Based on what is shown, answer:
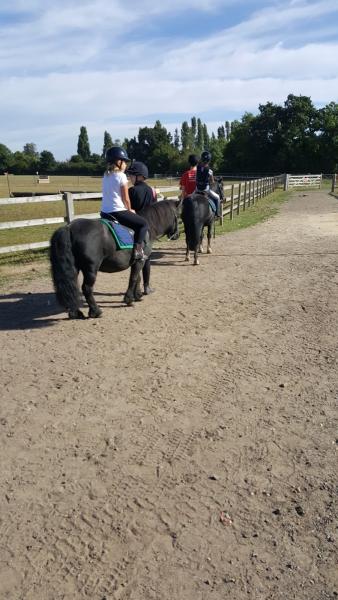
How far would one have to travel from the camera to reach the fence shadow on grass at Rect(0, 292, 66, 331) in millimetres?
5819

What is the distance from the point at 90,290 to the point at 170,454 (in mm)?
3072

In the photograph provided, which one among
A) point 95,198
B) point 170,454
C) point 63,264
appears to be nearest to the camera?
point 170,454

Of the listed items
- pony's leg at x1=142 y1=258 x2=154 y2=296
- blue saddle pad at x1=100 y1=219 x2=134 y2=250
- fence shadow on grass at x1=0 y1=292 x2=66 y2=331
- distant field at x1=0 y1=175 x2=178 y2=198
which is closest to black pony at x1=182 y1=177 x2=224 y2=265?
pony's leg at x1=142 y1=258 x2=154 y2=296

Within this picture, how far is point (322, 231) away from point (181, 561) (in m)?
12.9

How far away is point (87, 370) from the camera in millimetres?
4441

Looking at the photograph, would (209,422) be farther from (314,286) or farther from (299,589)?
(314,286)

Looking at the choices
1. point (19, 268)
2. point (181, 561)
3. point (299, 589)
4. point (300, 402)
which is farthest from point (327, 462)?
point (19, 268)

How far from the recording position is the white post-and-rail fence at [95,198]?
8977 millimetres

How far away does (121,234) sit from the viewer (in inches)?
227

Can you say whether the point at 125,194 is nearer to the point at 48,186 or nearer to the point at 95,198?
the point at 95,198

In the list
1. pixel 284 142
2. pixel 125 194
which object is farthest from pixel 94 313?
pixel 284 142

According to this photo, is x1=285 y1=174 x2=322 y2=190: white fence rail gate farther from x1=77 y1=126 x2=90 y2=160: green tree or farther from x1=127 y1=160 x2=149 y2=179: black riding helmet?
x1=77 y1=126 x2=90 y2=160: green tree

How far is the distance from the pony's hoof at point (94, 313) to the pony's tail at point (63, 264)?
1.95 ft

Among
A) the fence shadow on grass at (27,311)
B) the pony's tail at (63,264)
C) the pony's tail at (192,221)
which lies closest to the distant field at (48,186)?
the pony's tail at (192,221)
